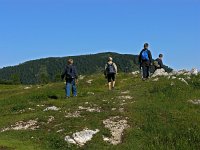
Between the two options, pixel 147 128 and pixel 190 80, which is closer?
pixel 147 128

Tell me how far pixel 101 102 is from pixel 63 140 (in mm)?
7517

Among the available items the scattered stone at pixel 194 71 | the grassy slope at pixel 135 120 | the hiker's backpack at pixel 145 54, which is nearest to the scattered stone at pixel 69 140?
the grassy slope at pixel 135 120

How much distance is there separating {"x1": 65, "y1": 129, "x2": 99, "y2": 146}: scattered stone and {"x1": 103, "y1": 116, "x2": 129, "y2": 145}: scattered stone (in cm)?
73

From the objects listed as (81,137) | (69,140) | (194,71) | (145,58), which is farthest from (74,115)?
(194,71)

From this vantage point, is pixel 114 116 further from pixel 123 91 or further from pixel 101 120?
pixel 123 91

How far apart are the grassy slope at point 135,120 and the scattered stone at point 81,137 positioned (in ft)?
0.93

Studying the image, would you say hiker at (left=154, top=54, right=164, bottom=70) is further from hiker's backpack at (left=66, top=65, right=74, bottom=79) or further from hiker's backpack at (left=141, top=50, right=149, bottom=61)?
hiker's backpack at (left=66, top=65, right=74, bottom=79)

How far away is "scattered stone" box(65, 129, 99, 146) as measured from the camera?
21906 millimetres

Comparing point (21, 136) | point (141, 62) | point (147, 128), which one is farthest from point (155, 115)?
point (141, 62)

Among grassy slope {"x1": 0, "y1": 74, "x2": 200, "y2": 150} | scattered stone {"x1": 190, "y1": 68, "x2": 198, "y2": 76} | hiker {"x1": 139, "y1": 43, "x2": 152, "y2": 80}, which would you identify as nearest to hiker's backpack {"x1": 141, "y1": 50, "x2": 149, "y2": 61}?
hiker {"x1": 139, "y1": 43, "x2": 152, "y2": 80}

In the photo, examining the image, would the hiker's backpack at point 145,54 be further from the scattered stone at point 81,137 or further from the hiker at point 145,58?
the scattered stone at point 81,137

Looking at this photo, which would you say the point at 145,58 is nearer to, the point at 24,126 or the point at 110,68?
the point at 110,68

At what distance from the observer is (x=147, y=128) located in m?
23.3

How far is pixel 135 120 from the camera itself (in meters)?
24.5
